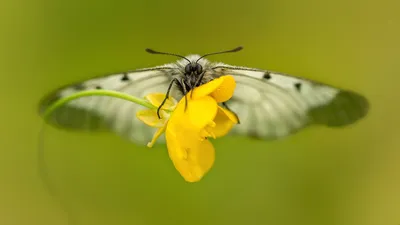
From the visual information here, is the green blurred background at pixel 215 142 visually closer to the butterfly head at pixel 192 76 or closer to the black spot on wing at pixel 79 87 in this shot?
the black spot on wing at pixel 79 87

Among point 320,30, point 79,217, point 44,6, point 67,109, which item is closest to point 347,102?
point 67,109

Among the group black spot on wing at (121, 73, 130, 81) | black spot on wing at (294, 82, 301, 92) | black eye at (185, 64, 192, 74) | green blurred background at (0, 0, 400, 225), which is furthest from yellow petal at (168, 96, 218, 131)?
green blurred background at (0, 0, 400, 225)

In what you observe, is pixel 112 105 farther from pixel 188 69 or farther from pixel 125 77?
pixel 188 69

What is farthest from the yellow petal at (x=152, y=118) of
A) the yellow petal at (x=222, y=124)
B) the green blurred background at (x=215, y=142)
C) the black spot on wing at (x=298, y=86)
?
the green blurred background at (x=215, y=142)

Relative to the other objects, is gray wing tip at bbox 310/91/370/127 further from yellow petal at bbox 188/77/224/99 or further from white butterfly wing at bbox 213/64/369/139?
yellow petal at bbox 188/77/224/99

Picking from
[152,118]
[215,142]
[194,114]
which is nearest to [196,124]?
[194,114]

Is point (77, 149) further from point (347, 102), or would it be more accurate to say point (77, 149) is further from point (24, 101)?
point (347, 102)
